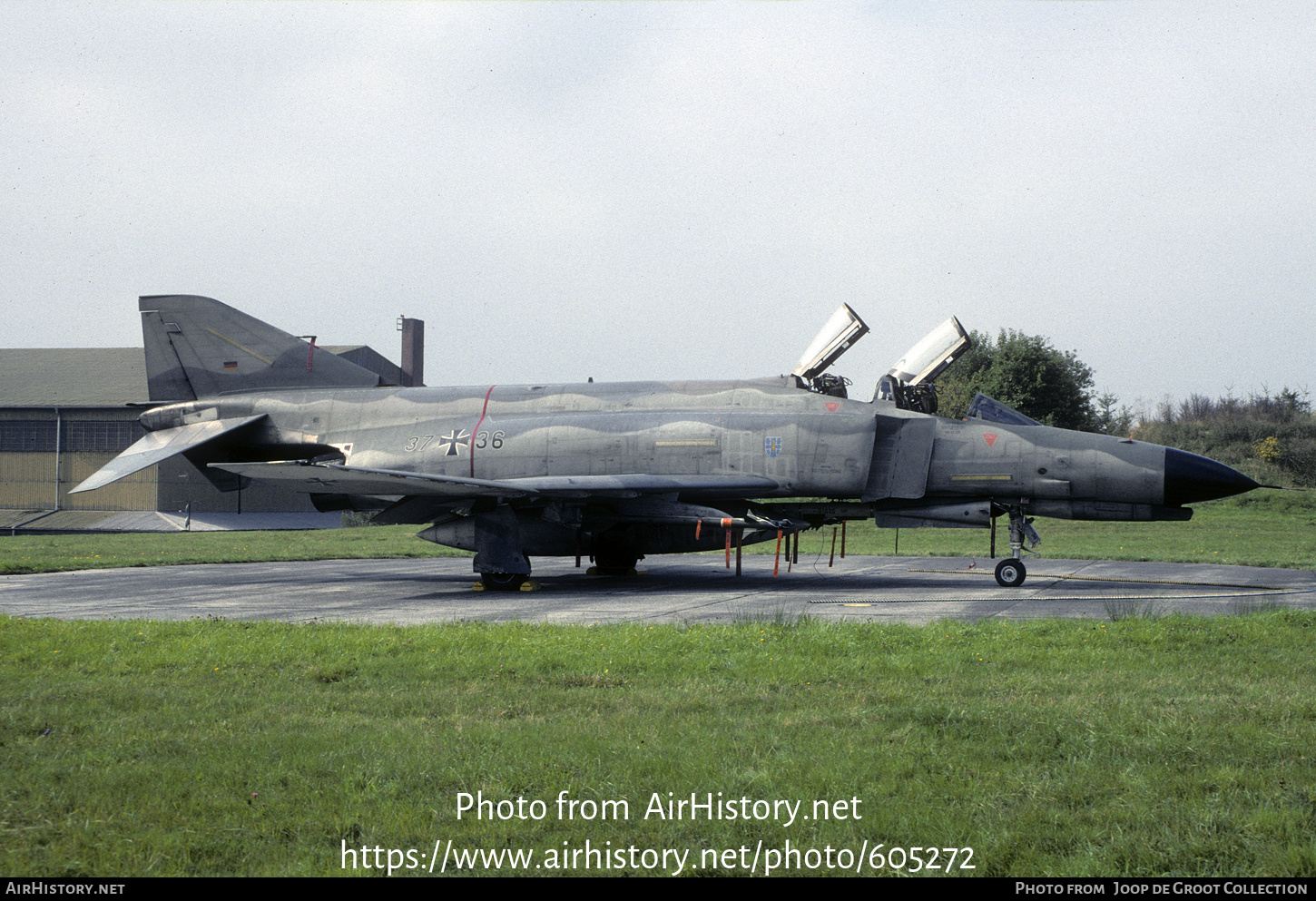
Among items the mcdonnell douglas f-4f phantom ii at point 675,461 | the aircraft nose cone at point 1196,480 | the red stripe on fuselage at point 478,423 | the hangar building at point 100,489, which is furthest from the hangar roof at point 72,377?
the aircraft nose cone at point 1196,480

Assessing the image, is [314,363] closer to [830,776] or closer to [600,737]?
[600,737]

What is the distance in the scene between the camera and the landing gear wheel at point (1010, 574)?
47.5ft

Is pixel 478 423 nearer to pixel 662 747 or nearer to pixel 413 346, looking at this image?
pixel 662 747

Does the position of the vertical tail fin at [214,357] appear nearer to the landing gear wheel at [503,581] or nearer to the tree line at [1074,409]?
the landing gear wheel at [503,581]

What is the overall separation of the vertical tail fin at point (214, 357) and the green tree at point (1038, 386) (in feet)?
120

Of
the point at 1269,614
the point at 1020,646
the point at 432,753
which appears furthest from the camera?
the point at 1269,614

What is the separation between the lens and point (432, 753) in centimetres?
487

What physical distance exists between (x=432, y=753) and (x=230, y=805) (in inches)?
39.9

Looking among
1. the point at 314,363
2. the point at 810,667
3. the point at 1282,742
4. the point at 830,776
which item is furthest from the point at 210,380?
the point at 1282,742

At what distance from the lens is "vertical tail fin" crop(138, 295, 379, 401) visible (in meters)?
18.3

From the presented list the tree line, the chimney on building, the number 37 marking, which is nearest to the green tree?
the tree line

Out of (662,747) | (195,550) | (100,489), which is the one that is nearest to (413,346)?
(100,489)

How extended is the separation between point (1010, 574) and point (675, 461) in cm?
556

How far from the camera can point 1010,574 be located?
1456 cm
